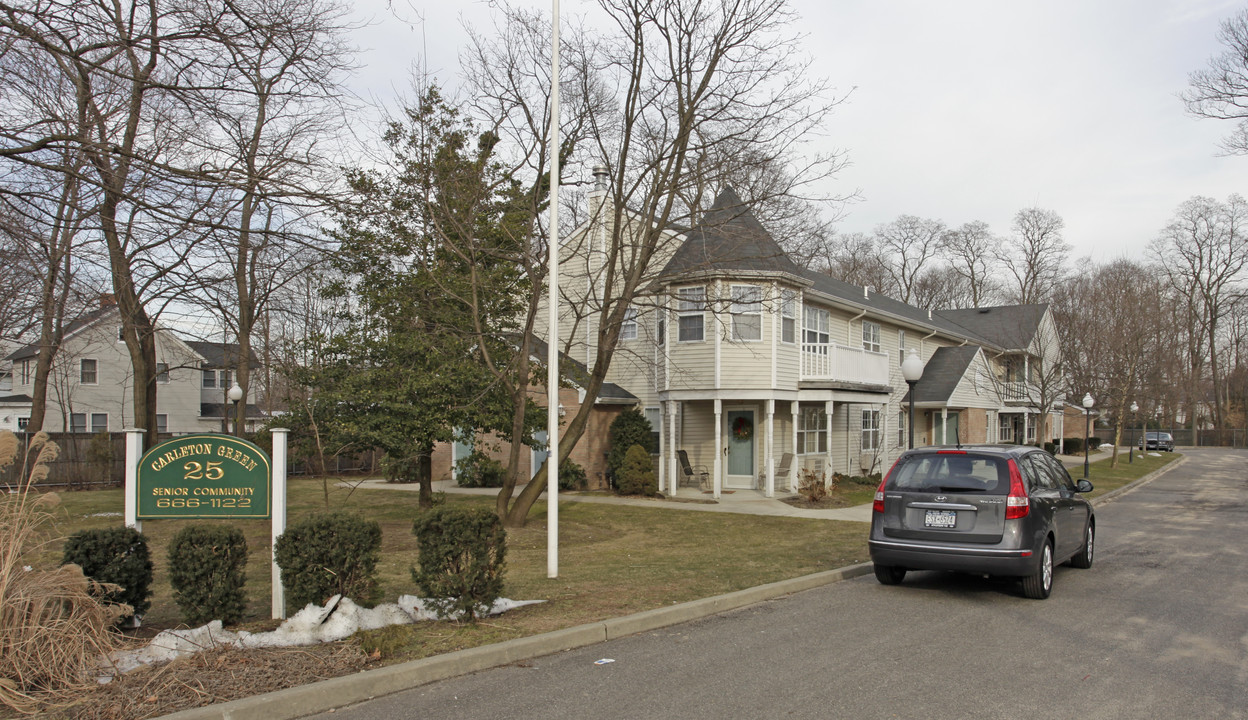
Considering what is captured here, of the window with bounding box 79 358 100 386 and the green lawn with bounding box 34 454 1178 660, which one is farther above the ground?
the window with bounding box 79 358 100 386

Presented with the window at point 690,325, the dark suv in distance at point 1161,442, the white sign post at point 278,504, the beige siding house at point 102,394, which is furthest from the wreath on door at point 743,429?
the dark suv in distance at point 1161,442

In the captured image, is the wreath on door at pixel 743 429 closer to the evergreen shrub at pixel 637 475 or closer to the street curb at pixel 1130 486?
the evergreen shrub at pixel 637 475

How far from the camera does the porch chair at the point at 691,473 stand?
2241 centimetres

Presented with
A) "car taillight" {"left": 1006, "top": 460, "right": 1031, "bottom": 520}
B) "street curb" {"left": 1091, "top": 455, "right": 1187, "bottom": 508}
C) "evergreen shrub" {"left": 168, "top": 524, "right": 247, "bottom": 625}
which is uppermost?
"car taillight" {"left": 1006, "top": 460, "right": 1031, "bottom": 520}

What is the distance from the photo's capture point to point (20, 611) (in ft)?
16.7

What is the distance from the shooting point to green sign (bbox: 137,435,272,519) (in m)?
7.11

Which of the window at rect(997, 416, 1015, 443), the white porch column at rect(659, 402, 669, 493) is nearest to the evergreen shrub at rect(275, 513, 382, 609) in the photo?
the white porch column at rect(659, 402, 669, 493)

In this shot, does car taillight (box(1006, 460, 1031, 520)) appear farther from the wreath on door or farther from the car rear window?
the wreath on door

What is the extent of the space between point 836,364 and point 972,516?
14.3 meters

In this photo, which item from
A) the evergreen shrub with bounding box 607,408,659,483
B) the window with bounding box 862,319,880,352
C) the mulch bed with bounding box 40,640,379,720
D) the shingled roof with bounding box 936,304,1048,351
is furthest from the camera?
the shingled roof with bounding box 936,304,1048,351

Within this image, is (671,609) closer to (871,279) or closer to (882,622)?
(882,622)

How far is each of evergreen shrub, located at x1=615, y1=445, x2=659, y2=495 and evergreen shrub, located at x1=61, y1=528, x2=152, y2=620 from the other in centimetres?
1526

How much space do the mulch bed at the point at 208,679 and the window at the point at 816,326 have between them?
1850cm

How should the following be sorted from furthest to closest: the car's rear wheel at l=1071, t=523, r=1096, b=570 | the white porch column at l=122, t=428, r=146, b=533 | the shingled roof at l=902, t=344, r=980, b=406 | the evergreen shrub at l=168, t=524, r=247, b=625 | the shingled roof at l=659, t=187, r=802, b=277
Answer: the shingled roof at l=902, t=344, r=980, b=406
the shingled roof at l=659, t=187, r=802, b=277
the car's rear wheel at l=1071, t=523, r=1096, b=570
the white porch column at l=122, t=428, r=146, b=533
the evergreen shrub at l=168, t=524, r=247, b=625
